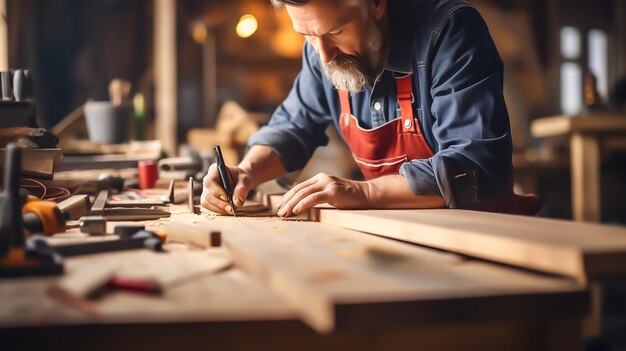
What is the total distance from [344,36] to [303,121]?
2.17ft

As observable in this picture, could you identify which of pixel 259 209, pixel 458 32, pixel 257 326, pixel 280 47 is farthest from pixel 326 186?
pixel 280 47

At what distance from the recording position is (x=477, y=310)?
855mm

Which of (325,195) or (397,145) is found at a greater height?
(397,145)

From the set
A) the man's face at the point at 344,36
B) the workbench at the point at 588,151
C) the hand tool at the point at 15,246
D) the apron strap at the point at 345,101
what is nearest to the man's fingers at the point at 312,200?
the man's face at the point at 344,36

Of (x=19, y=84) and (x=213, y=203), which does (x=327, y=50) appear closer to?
(x=213, y=203)

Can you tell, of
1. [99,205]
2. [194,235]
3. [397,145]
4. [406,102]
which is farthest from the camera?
[397,145]

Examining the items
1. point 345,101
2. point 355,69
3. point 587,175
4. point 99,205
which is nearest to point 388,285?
point 99,205

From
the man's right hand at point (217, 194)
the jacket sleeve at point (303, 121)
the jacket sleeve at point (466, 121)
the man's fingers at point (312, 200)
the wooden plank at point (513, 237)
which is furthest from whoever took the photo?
the jacket sleeve at point (303, 121)

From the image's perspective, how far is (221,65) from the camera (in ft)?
27.7

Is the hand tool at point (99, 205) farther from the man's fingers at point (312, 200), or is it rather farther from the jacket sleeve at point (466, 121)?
the jacket sleeve at point (466, 121)

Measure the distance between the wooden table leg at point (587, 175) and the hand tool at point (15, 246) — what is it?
428cm

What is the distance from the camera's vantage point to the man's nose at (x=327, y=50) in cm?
211

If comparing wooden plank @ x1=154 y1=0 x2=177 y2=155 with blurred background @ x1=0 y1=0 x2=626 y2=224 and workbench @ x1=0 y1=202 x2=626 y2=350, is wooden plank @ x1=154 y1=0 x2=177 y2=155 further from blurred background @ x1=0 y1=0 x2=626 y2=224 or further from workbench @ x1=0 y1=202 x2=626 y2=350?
workbench @ x1=0 y1=202 x2=626 y2=350

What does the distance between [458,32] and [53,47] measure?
659cm
